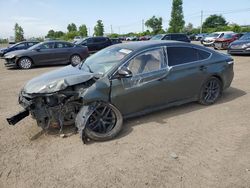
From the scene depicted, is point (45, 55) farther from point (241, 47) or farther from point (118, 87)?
point (241, 47)

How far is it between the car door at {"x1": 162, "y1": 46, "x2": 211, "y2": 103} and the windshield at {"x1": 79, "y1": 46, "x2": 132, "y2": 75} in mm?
937

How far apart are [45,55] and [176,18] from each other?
52748 mm

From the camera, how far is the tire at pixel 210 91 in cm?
562

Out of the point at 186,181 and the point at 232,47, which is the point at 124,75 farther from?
the point at 232,47

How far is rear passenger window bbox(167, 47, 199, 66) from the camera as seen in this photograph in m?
5.05

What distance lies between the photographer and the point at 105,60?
5082 mm

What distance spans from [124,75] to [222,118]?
2.13 meters

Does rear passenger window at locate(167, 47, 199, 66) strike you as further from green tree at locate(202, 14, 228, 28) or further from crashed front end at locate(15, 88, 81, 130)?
green tree at locate(202, 14, 228, 28)

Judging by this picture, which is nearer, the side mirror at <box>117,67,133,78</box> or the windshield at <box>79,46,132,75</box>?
the side mirror at <box>117,67,133,78</box>

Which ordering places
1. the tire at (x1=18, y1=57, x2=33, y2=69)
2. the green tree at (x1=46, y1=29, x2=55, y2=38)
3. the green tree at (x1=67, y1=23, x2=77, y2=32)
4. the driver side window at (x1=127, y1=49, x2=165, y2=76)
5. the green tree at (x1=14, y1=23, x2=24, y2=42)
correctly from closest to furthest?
1. the driver side window at (x1=127, y1=49, x2=165, y2=76)
2. the tire at (x1=18, y1=57, x2=33, y2=69)
3. the green tree at (x1=14, y1=23, x2=24, y2=42)
4. the green tree at (x1=46, y1=29, x2=55, y2=38)
5. the green tree at (x1=67, y1=23, x2=77, y2=32)

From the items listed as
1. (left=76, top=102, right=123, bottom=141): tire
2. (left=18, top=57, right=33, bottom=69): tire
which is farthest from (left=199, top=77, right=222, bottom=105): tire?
(left=18, top=57, right=33, bottom=69): tire

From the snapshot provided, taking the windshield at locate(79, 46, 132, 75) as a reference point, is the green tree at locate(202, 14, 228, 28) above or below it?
above

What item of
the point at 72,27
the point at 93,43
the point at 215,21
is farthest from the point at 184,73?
the point at 215,21

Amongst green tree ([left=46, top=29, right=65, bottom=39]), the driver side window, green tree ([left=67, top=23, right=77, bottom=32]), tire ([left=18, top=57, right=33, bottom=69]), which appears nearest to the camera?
Answer: the driver side window
